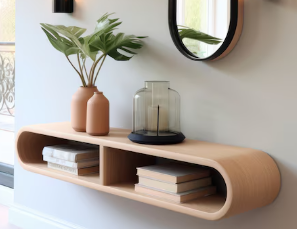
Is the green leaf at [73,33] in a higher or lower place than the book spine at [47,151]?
higher

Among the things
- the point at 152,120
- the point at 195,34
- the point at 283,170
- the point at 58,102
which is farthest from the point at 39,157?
the point at 283,170

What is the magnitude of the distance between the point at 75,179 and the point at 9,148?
1.23 meters

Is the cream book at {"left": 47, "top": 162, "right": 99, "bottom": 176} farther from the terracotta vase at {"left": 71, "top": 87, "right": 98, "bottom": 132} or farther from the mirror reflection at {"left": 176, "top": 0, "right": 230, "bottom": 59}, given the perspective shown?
the mirror reflection at {"left": 176, "top": 0, "right": 230, "bottom": 59}

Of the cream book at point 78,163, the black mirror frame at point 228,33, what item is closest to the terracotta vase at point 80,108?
the cream book at point 78,163

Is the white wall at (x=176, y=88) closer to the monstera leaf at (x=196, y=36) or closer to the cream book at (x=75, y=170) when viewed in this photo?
the monstera leaf at (x=196, y=36)

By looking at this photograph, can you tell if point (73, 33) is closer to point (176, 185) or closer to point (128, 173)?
point (128, 173)

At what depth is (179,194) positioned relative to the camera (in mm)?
1650

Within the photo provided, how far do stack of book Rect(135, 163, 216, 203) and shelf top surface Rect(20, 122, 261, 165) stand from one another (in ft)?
0.32

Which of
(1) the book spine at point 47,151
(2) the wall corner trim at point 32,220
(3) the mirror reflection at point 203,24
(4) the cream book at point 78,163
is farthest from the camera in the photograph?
(2) the wall corner trim at point 32,220

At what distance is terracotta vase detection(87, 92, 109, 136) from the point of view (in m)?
1.95

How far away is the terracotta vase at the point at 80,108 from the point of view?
204 cm

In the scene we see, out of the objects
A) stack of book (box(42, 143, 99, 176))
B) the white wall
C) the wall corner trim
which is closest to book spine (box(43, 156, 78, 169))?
stack of book (box(42, 143, 99, 176))

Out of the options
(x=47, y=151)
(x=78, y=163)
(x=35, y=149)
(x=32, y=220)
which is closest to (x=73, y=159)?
(x=78, y=163)

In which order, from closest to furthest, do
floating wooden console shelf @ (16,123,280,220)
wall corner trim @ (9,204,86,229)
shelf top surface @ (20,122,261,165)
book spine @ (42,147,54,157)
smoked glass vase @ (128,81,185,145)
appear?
floating wooden console shelf @ (16,123,280,220)
shelf top surface @ (20,122,261,165)
smoked glass vase @ (128,81,185,145)
book spine @ (42,147,54,157)
wall corner trim @ (9,204,86,229)
